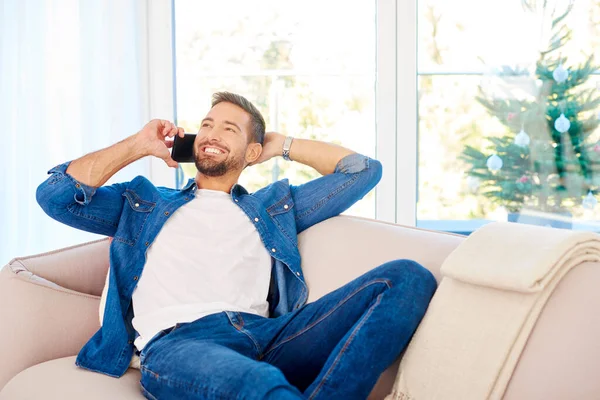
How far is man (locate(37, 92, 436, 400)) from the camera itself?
1.74 meters

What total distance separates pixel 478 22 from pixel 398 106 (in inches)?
23.7

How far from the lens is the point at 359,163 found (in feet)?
7.89

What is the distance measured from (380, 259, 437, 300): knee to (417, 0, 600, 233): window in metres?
2.18

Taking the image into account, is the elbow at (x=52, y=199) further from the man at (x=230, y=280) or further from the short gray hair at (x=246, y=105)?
the short gray hair at (x=246, y=105)

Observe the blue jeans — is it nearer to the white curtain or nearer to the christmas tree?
the white curtain

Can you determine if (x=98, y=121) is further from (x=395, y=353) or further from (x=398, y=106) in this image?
(x=395, y=353)

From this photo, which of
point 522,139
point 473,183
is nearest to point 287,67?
point 473,183

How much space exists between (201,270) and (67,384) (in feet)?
1.52

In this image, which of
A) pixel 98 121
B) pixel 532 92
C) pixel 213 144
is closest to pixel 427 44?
pixel 532 92

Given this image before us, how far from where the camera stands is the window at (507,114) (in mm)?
3861

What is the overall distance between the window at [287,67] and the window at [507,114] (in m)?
0.32

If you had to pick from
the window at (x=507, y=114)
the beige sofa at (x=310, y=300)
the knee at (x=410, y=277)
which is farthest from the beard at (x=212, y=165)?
the window at (x=507, y=114)

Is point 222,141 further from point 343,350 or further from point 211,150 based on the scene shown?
point 343,350

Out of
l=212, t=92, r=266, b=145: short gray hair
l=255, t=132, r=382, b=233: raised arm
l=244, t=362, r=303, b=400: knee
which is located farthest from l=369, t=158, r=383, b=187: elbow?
l=244, t=362, r=303, b=400: knee
